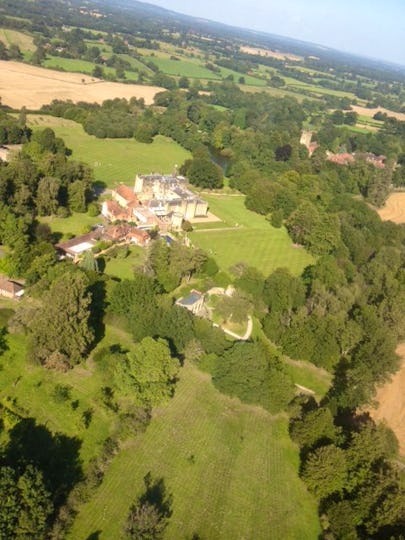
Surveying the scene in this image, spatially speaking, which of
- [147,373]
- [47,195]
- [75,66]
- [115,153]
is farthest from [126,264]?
[75,66]

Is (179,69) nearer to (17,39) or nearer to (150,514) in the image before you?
(17,39)

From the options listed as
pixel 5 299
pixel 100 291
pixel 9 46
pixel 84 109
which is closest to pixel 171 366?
pixel 100 291

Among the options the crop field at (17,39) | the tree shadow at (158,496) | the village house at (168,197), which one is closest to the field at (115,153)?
the village house at (168,197)

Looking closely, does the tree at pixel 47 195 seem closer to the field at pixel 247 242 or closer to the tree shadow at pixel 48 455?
the field at pixel 247 242

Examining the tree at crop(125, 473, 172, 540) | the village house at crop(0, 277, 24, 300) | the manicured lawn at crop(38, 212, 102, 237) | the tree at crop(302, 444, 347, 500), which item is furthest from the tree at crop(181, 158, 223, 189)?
the tree at crop(125, 473, 172, 540)

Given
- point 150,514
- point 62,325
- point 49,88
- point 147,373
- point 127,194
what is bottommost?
point 49,88

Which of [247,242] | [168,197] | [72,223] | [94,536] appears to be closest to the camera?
[94,536]

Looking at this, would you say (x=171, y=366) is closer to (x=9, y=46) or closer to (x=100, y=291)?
(x=100, y=291)
